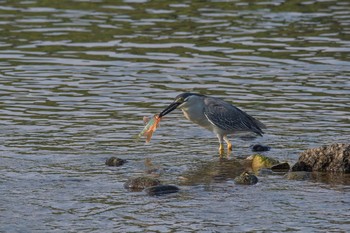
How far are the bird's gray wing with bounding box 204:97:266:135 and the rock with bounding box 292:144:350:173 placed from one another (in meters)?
1.79

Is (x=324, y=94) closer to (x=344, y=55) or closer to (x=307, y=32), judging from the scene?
(x=344, y=55)

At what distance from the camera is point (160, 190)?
39.9 feet

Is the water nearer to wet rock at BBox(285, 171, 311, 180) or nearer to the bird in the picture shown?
wet rock at BBox(285, 171, 311, 180)

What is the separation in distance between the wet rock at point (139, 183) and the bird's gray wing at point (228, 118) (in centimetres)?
278

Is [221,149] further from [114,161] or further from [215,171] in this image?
[114,161]

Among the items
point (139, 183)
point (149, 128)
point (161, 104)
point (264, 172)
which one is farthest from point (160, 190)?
point (161, 104)

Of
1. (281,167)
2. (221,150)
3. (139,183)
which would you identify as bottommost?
(221,150)

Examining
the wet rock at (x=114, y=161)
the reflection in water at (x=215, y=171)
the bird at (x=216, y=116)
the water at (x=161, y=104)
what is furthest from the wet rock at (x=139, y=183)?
the bird at (x=216, y=116)

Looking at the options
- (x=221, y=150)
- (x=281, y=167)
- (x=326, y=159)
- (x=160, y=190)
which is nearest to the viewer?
(x=160, y=190)

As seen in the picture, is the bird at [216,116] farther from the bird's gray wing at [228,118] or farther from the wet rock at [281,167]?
the wet rock at [281,167]

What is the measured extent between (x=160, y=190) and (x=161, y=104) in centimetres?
550

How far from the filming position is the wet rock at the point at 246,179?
1269cm

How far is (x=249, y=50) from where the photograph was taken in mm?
21594

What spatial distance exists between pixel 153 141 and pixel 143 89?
11.7 ft
